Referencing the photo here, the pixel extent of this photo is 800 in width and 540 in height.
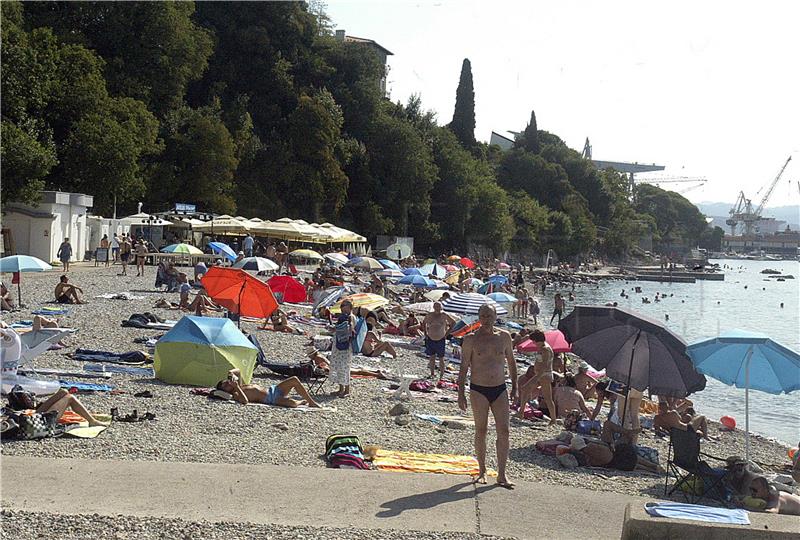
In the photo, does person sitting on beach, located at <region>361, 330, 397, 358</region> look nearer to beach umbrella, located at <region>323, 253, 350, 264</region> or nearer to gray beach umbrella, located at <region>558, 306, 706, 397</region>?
gray beach umbrella, located at <region>558, 306, 706, 397</region>

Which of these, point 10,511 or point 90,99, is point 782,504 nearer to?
point 10,511

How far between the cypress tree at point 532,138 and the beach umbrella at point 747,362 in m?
109

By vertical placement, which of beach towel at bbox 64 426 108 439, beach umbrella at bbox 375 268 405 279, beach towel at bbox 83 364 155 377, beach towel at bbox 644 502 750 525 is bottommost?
beach towel at bbox 83 364 155 377

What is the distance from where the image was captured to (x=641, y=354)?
9.91 meters

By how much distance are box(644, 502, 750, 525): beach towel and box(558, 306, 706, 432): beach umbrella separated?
438 cm

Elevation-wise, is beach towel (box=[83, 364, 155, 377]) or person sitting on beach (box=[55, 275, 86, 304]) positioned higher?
person sitting on beach (box=[55, 275, 86, 304])

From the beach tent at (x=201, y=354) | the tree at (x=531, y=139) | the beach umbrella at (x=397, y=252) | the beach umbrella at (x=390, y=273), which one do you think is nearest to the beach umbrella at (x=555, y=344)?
the beach tent at (x=201, y=354)

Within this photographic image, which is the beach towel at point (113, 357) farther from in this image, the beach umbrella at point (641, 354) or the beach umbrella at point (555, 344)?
the beach umbrella at point (641, 354)

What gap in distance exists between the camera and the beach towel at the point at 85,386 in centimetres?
1077

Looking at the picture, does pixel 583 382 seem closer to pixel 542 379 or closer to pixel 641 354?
pixel 542 379

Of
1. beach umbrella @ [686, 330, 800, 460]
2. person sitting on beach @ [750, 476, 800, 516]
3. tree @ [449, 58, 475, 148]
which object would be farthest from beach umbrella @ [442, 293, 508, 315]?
tree @ [449, 58, 475, 148]

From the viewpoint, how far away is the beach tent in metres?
11.8

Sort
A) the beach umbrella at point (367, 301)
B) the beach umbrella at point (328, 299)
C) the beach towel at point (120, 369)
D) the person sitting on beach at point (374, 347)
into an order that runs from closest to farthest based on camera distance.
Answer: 1. the beach towel at point (120, 369)
2. the person sitting on beach at point (374, 347)
3. the beach umbrella at point (367, 301)
4. the beach umbrella at point (328, 299)

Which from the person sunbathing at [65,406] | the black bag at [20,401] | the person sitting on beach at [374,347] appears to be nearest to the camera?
the person sunbathing at [65,406]
